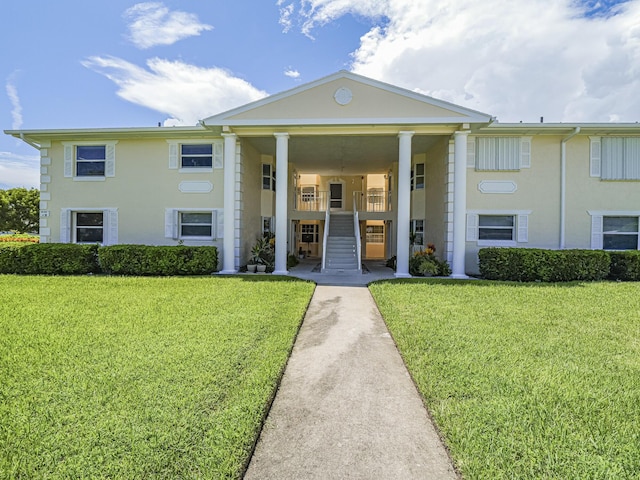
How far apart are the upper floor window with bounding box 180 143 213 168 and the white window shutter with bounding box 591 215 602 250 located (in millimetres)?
13697

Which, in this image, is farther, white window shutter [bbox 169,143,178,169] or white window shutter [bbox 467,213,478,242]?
→ white window shutter [bbox 169,143,178,169]

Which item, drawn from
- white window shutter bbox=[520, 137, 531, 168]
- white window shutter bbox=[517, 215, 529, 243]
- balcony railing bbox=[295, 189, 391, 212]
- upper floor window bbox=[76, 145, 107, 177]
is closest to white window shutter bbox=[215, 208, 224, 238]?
upper floor window bbox=[76, 145, 107, 177]

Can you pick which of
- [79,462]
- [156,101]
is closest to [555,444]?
[79,462]

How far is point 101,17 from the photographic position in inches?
359

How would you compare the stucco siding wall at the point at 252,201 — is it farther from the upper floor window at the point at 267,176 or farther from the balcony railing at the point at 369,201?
the balcony railing at the point at 369,201

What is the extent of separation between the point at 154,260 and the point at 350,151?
8.47 meters

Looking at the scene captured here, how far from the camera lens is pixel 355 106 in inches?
388

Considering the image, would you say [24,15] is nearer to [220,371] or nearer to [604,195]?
[220,371]

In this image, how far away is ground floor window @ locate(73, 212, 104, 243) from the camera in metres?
12.1

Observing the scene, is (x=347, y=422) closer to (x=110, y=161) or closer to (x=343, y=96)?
(x=343, y=96)

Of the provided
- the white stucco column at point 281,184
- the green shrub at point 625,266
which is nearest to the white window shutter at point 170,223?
the white stucco column at point 281,184

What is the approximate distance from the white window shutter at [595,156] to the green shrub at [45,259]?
17.3 m

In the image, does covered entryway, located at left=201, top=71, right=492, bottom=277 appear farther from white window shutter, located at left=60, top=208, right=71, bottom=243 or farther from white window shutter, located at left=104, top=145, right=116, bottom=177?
white window shutter, located at left=60, top=208, right=71, bottom=243

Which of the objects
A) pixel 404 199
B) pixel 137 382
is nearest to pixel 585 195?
pixel 404 199
